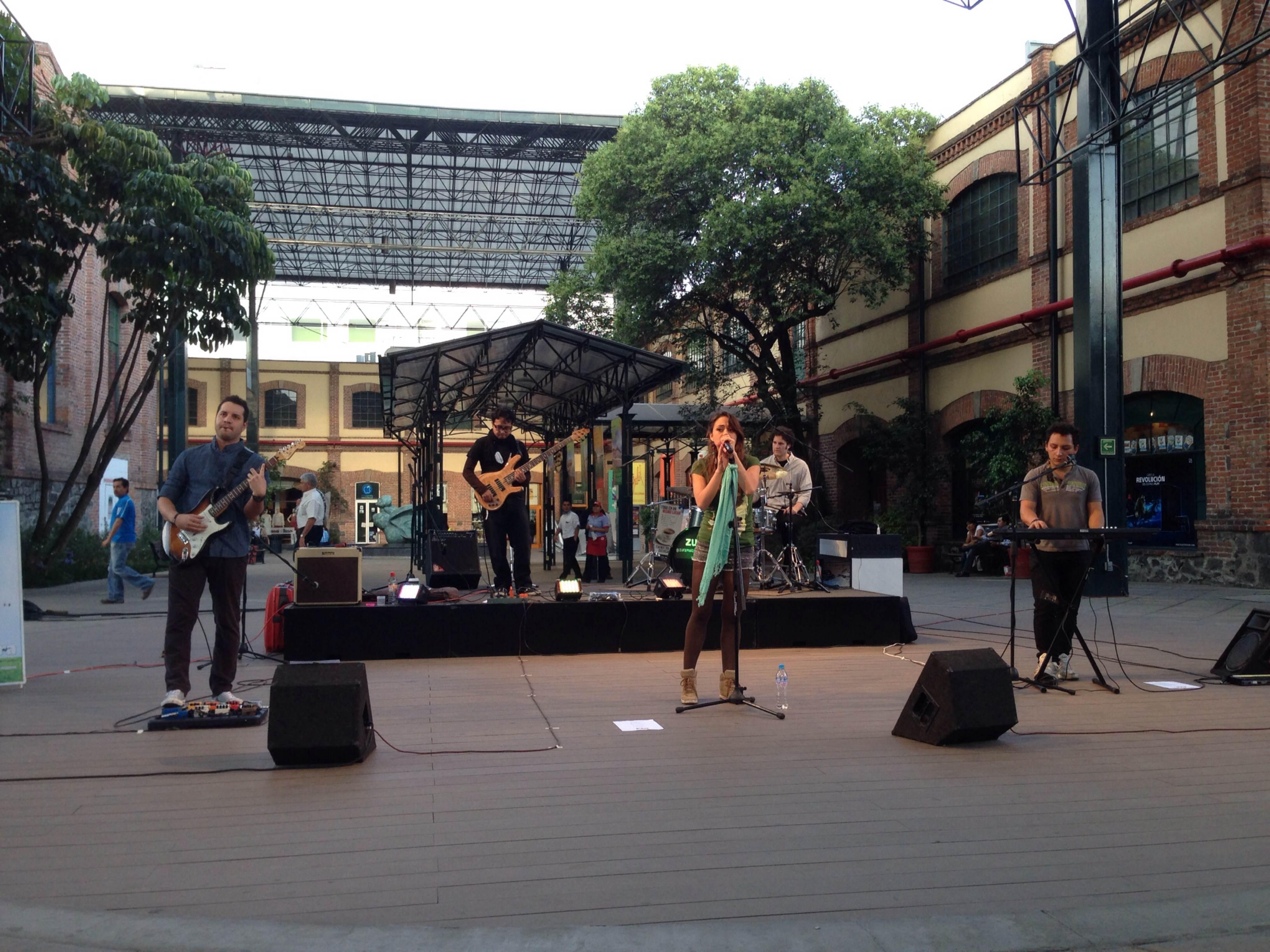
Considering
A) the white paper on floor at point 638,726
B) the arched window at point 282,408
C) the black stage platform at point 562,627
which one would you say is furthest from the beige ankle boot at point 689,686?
the arched window at point 282,408

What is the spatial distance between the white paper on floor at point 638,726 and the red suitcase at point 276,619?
160 inches

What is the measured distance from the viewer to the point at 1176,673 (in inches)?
296

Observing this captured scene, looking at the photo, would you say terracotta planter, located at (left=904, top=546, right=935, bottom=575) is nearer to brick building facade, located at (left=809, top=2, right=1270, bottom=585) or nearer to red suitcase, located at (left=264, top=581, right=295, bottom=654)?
brick building facade, located at (left=809, top=2, right=1270, bottom=585)

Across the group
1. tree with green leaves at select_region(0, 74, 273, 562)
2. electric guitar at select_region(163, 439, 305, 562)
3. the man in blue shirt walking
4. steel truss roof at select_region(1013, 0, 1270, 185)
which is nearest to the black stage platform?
electric guitar at select_region(163, 439, 305, 562)

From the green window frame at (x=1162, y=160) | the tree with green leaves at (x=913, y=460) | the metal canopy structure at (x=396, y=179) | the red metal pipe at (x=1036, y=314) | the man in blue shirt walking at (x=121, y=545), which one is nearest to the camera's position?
the man in blue shirt walking at (x=121, y=545)

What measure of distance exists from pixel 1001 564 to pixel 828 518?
523 centimetres

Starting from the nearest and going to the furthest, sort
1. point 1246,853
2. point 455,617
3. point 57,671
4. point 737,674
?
point 1246,853 → point 737,674 → point 57,671 → point 455,617

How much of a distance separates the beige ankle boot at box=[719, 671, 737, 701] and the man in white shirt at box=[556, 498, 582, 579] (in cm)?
318

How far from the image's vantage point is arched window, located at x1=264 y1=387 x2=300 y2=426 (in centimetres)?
4372

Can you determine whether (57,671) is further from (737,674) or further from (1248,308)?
(1248,308)

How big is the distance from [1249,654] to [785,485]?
413 cm

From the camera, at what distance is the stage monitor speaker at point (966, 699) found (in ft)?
16.8

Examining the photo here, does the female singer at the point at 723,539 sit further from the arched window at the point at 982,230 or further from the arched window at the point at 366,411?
the arched window at the point at 366,411

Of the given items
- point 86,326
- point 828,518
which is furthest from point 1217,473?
point 86,326
